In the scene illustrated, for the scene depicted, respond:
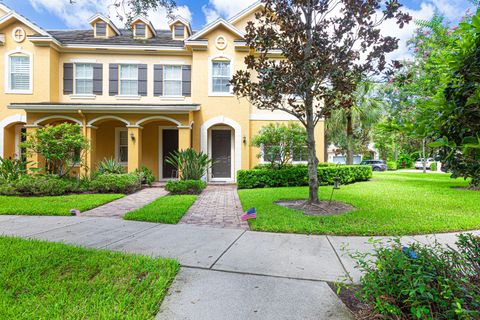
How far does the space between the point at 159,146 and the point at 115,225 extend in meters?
8.61

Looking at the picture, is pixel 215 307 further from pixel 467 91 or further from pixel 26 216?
pixel 26 216

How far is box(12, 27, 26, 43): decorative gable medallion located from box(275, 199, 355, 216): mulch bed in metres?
14.9

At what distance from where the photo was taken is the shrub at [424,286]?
5.90 feet

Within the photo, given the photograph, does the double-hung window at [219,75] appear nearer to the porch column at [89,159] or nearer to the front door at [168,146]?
the front door at [168,146]

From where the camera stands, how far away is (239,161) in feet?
41.9

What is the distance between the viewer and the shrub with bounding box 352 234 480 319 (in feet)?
5.90

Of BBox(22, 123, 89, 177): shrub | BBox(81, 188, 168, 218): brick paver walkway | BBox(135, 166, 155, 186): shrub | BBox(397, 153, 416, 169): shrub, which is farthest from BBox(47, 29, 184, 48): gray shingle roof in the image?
BBox(397, 153, 416, 169): shrub

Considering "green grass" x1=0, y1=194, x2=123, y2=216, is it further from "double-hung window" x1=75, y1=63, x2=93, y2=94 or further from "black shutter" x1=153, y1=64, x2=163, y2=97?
"double-hung window" x1=75, y1=63, x2=93, y2=94

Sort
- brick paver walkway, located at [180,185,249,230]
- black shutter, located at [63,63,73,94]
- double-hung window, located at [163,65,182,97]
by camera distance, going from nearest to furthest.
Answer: brick paver walkway, located at [180,185,249,230] < black shutter, located at [63,63,73,94] < double-hung window, located at [163,65,182,97]

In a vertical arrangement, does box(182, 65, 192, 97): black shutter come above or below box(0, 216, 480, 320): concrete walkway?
above

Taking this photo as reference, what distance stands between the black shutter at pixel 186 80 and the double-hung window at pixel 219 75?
1376 millimetres

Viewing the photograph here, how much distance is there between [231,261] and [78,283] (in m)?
1.82

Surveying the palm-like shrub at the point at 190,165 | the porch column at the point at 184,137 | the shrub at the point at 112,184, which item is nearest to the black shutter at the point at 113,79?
the porch column at the point at 184,137

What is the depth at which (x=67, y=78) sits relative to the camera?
12.9 metres
